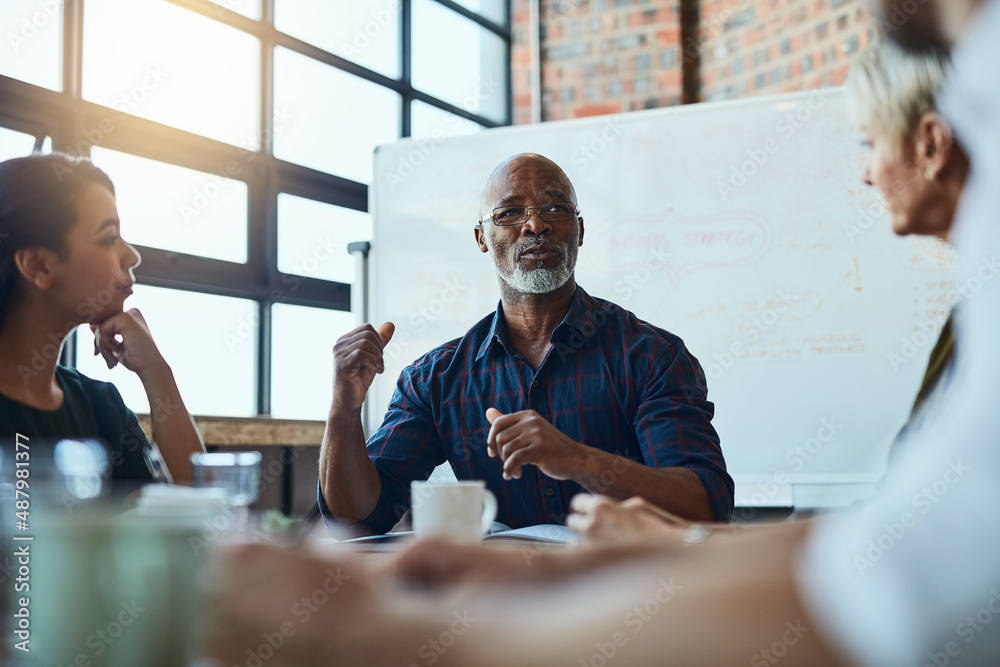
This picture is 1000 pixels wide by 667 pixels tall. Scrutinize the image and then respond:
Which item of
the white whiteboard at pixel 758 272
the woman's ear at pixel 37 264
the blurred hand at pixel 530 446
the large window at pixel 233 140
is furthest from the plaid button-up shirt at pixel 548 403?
the large window at pixel 233 140

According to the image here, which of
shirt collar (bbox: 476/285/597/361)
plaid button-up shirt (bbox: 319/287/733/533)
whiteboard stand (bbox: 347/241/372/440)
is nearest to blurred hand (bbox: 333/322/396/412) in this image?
plaid button-up shirt (bbox: 319/287/733/533)

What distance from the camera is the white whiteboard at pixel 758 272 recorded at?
2621 millimetres

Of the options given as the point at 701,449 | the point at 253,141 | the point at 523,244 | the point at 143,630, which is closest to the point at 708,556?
the point at 143,630

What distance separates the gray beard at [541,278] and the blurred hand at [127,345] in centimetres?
71

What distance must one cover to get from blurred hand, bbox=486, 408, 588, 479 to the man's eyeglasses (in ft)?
2.35

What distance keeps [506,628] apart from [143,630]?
0.14 metres

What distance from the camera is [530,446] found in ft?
3.88

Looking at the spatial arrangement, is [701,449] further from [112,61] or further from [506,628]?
[112,61]

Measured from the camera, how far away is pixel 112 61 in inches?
110

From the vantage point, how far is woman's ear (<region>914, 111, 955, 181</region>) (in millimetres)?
403

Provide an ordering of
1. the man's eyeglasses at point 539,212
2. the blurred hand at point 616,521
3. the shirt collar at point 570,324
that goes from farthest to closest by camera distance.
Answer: the man's eyeglasses at point 539,212 → the shirt collar at point 570,324 → the blurred hand at point 616,521

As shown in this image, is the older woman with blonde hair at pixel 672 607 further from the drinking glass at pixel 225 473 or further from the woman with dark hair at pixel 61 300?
the woman with dark hair at pixel 61 300

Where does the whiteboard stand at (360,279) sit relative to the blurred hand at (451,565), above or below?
above

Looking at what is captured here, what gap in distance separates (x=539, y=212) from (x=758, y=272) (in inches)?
44.4
